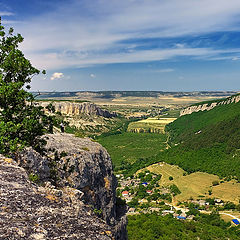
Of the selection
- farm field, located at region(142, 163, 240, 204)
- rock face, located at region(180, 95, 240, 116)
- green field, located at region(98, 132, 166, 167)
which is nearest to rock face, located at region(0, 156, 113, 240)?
farm field, located at region(142, 163, 240, 204)

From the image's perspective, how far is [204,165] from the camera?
282 feet

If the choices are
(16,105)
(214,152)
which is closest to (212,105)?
(214,152)

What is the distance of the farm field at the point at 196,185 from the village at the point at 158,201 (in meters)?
2.15

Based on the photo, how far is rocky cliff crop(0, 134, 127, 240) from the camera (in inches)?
251

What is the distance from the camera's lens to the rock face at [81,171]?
12917mm

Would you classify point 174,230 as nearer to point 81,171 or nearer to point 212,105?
point 81,171

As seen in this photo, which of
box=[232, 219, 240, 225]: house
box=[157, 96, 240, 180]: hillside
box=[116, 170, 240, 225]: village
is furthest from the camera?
box=[157, 96, 240, 180]: hillside

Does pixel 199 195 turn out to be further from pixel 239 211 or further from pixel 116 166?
pixel 116 166

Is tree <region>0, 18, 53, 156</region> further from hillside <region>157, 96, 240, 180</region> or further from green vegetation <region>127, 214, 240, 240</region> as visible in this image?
hillside <region>157, 96, 240, 180</region>

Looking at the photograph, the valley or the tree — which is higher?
the tree

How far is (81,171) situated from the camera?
625 inches

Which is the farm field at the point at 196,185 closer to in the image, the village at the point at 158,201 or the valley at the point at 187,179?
Answer: the valley at the point at 187,179

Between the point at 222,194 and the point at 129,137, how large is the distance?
336 feet

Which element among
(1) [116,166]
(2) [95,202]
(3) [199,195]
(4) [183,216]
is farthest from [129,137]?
(2) [95,202]
